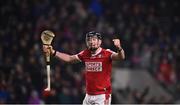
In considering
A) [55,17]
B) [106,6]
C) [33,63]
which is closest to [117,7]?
[106,6]

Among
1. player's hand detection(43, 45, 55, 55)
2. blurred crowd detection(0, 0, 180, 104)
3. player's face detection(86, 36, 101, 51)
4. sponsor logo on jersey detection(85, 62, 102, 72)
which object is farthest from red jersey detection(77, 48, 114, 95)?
blurred crowd detection(0, 0, 180, 104)

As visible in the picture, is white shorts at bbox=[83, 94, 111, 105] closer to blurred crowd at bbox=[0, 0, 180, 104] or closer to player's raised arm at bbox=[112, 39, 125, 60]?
player's raised arm at bbox=[112, 39, 125, 60]

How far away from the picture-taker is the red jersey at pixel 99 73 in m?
11.8

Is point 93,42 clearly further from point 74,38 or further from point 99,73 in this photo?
point 74,38

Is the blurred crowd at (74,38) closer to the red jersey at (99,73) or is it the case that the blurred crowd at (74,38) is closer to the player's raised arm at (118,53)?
the red jersey at (99,73)

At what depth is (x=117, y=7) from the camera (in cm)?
2366

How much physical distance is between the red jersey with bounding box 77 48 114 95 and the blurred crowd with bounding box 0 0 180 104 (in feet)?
18.1

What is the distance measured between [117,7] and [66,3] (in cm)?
180

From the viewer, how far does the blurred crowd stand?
18.2 metres

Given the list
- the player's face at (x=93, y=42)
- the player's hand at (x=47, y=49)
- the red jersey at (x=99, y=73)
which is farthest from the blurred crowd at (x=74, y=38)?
the player's face at (x=93, y=42)

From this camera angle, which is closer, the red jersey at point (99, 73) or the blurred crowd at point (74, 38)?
the red jersey at point (99, 73)

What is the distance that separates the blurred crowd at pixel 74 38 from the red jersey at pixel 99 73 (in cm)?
553

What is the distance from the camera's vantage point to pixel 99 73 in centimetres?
1176

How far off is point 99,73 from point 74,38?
9.94m
